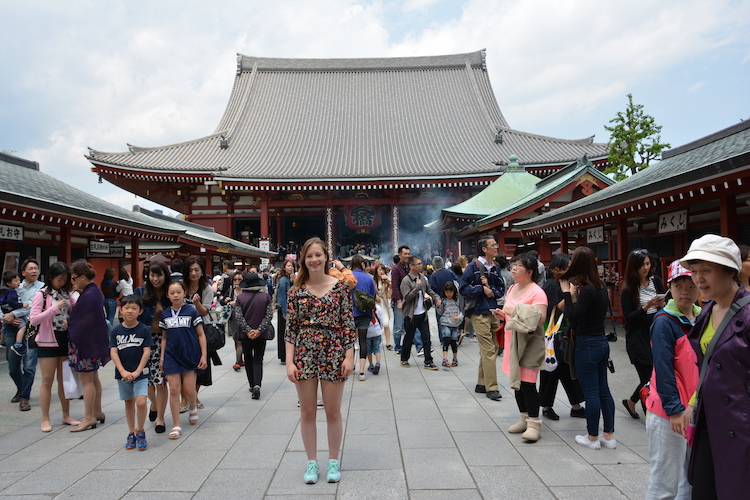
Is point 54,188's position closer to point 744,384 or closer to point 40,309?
point 40,309

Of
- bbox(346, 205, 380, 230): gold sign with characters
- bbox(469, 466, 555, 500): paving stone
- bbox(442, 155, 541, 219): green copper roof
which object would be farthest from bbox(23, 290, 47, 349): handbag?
bbox(346, 205, 380, 230): gold sign with characters

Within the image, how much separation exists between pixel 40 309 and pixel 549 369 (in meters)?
4.70

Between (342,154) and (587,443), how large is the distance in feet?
67.0

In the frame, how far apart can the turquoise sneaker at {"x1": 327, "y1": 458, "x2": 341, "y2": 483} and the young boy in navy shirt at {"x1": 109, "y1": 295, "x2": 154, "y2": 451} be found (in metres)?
1.73

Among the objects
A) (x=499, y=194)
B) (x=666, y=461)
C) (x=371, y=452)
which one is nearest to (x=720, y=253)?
(x=666, y=461)

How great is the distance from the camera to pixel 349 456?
11.9ft

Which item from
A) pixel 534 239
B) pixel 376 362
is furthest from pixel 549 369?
pixel 534 239

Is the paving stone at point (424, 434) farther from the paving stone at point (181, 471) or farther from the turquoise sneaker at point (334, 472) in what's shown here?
the paving stone at point (181, 471)

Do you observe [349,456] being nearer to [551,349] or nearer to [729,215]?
[551,349]

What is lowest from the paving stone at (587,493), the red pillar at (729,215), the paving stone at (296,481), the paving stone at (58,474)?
the paving stone at (587,493)

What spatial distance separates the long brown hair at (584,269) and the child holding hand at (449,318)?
A: 3188mm

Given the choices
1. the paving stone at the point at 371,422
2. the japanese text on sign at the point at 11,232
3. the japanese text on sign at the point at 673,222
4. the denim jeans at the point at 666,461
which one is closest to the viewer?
the denim jeans at the point at 666,461

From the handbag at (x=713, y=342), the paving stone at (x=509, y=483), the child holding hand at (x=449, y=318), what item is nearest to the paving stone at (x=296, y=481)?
the paving stone at (x=509, y=483)

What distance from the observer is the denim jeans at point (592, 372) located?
3.60m
